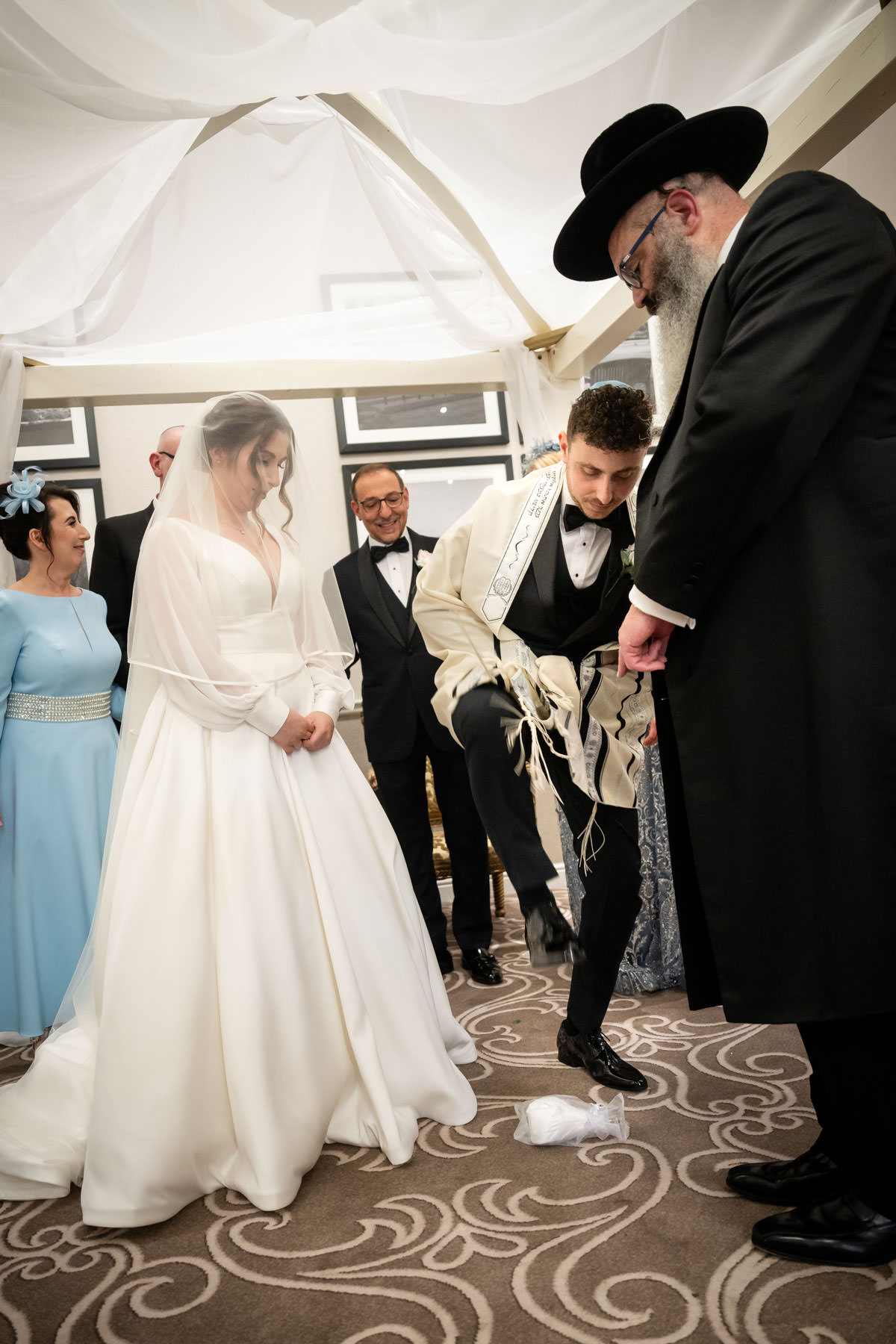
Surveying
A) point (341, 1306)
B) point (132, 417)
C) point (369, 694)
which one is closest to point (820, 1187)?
point (341, 1306)

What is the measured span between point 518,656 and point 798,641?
1.00 metres

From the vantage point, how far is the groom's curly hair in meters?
2.22

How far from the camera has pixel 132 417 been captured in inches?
190

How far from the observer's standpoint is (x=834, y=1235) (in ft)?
5.02

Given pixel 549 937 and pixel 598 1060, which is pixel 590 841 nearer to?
pixel 549 937

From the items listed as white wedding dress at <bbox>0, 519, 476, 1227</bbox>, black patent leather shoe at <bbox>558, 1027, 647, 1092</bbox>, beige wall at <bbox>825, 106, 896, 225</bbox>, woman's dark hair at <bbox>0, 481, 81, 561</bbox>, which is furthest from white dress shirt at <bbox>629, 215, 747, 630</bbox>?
woman's dark hair at <bbox>0, 481, 81, 561</bbox>

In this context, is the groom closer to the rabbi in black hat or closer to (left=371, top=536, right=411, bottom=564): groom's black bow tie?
the rabbi in black hat

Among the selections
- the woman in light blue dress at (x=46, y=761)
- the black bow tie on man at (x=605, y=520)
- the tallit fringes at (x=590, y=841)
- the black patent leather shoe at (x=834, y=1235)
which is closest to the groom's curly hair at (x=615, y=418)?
the black bow tie on man at (x=605, y=520)

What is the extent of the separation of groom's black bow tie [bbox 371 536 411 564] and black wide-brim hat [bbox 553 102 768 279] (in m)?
1.91

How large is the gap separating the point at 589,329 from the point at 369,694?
164cm

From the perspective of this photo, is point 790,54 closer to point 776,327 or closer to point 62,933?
point 776,327

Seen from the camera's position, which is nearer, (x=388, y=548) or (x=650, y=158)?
(x=650, y=158)

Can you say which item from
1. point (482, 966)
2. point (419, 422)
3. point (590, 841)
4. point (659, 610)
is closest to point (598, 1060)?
point (590, 841)

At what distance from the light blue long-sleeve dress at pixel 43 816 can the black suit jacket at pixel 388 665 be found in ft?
3.22
